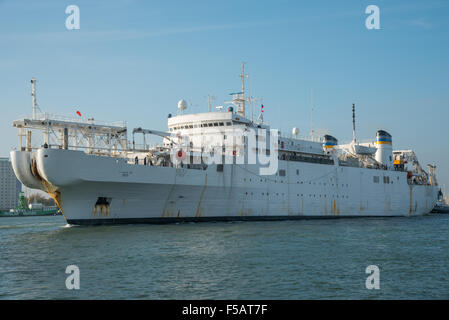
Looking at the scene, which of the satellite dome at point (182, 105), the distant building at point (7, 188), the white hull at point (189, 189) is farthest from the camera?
the distant building at point (7, 188)

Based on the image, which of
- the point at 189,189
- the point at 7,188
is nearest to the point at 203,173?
the point at 189,189

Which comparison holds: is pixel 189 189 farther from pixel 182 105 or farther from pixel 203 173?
pixel 182 105

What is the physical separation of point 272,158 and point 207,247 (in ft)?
42.1

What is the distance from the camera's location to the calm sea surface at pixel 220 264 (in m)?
10.7

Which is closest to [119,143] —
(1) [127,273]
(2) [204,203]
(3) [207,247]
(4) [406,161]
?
(2) [204,203]

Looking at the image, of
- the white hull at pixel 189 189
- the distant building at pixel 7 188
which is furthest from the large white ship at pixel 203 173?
the distant building at pixel 7 188

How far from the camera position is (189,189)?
24.6 metres

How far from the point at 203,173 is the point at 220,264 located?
1165cm

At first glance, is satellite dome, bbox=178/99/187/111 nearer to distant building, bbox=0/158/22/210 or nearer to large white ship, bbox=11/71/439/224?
large white ship, bbox=11/71/439/224

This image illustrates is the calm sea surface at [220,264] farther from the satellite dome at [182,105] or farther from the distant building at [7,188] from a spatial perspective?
the distant building at [7,188]

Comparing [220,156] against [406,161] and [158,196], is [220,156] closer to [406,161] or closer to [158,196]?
[158,196]

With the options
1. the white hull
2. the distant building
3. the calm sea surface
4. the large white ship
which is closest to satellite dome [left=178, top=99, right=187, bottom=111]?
the large white ship

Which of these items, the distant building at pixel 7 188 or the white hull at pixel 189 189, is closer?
the white hull at pixel 189 189

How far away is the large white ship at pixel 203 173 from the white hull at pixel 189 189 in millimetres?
53
